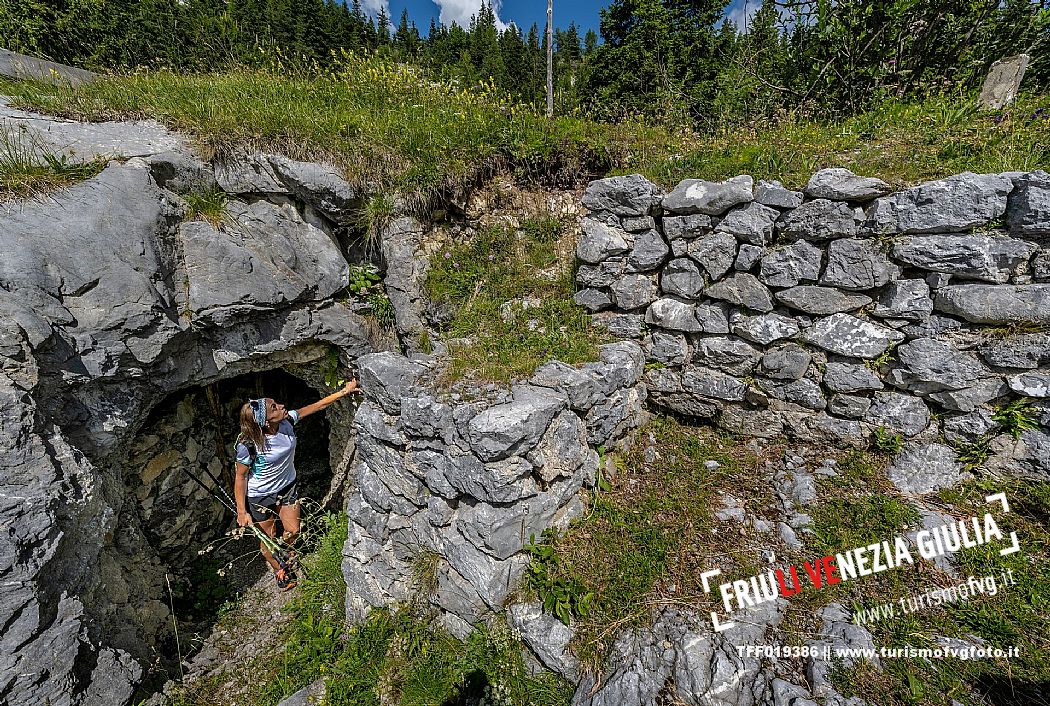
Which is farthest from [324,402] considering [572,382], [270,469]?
[572,382]

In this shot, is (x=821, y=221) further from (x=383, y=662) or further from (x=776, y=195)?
(x=383, y=662)

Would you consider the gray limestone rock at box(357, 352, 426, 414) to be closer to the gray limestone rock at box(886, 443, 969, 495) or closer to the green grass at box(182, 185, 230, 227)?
the green grass at box(182, 185, 230, 227)

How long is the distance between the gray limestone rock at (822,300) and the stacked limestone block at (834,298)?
0.04ft

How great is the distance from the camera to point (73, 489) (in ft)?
11.6

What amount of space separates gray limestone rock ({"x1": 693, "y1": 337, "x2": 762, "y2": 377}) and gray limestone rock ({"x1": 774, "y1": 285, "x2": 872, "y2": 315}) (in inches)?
23.8

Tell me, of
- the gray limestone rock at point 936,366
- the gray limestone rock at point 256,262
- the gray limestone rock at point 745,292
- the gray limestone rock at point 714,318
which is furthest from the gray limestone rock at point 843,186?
the gray limestone rock at point 256,262

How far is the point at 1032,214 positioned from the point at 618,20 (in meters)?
21.4

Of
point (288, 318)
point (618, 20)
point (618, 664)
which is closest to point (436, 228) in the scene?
point (288, 318)

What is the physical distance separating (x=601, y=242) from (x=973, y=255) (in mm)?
3138

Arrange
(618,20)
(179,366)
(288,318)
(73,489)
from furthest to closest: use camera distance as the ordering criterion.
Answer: (618,20) < (288,318) < (179,366) < (73,489)

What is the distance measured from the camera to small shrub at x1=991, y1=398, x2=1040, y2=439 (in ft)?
11.3

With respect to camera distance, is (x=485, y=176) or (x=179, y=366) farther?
(x=485, y=176)

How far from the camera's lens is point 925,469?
3721 mm

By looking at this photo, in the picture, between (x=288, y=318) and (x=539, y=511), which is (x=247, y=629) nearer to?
(x=288, y=318)
